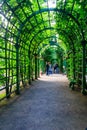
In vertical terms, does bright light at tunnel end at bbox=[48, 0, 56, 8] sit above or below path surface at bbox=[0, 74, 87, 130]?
above

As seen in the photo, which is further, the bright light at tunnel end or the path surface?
the bright light at tunnel end

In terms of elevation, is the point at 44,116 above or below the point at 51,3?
below

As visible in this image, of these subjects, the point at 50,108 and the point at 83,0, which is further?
the point at 50,108

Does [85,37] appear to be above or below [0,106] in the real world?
above

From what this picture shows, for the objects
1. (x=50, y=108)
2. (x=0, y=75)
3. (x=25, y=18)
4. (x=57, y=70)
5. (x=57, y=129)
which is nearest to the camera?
(x=57, y=129)

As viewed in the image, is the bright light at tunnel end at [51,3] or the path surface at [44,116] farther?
the bright light at tunnel end at [51,3]

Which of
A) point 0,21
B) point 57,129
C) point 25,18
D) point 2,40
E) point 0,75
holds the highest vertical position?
point 25,18

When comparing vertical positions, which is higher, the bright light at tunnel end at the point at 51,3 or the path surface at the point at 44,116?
the bright light at tunnel end at the point at 51,3

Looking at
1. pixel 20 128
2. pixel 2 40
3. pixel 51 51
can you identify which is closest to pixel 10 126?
pixel 20 128

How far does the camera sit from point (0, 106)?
770cm

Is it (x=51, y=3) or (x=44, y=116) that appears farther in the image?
(x=51, y=3)

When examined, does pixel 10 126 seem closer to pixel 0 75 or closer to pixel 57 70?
pixel 0 75

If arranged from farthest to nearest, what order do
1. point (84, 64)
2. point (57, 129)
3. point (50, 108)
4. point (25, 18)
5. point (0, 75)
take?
point (25, 18), point (84, 64), point (0, 75), point (50, 108), point (57, 129)

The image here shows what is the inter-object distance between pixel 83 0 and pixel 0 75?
3.65 meters
